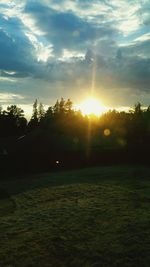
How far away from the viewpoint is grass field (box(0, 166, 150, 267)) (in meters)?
10.6

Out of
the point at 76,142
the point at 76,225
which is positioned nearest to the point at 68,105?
the point at 76,142

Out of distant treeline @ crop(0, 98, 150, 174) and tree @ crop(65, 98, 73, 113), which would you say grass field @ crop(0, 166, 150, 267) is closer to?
distant treeline @ crop(0, 98, 150, 174)

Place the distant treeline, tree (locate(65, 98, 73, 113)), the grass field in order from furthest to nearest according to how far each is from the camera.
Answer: tree (locate(65, 98, 73, 113))
the distant treeline
the grass field

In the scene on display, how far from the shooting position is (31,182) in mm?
26688

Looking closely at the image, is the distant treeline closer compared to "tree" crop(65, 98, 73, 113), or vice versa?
the distant treeline

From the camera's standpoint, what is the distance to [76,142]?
52312mm

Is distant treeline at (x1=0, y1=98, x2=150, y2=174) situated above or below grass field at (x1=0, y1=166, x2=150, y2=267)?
above

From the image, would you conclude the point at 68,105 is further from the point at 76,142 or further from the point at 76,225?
the point at 76,225

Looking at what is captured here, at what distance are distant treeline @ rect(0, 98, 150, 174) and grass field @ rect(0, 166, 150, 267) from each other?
38.7 ft

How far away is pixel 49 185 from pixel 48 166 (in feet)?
35.9

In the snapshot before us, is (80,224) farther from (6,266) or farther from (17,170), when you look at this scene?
(17,170)

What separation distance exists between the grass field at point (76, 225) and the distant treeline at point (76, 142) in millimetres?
11793

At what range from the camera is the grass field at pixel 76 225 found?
416 inches

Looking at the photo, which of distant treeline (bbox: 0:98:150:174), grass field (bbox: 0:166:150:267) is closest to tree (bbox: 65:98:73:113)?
distant treeline (bbox: 0:98:150:174)
